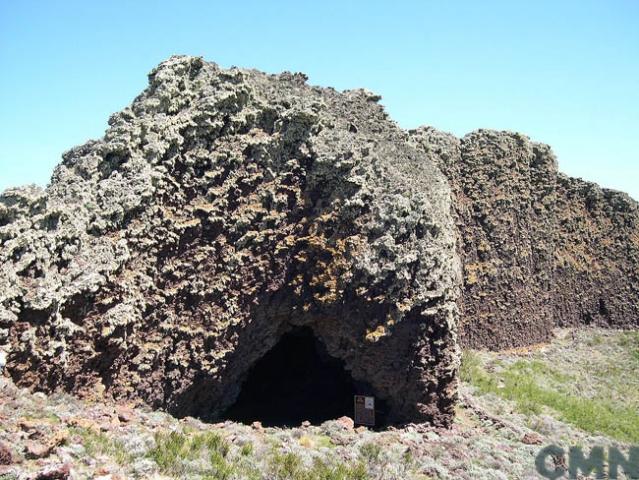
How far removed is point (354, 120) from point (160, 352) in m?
9.92

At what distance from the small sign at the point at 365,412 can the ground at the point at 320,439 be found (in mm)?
736

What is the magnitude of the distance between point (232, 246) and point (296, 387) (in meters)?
6.86

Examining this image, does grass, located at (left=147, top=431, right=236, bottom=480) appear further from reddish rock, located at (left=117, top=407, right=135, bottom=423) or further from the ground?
reddish rock, located at (left=117, top=407, right=135, bottom=423)

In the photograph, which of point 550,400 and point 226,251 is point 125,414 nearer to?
point 226,251

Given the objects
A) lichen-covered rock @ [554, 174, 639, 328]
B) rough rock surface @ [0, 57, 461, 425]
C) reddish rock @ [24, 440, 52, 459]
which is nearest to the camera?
reddish rock @ [24, 440, 52, 459]

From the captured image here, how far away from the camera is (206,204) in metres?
15.7

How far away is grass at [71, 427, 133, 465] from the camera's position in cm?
997

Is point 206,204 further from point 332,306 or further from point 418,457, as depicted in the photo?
point 418,457

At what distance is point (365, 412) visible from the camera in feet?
53.8

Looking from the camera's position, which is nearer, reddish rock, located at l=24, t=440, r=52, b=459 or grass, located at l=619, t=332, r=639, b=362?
reddish rock, located at l=24, t=440, r=52, b=459

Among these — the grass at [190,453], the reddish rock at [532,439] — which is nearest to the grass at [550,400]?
the reddish rock at [532,439]

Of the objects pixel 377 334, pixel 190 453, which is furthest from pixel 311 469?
pixel 377 334

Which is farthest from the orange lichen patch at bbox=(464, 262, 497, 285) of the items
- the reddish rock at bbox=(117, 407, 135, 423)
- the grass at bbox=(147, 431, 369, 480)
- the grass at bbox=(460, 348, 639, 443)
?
the reddish rock at bbox=(117, 407, 135, 423)

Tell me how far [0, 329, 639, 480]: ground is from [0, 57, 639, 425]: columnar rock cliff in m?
1.28
